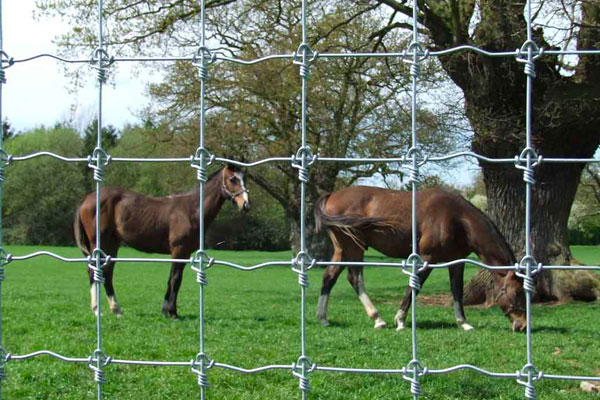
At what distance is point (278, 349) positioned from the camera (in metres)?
6.25

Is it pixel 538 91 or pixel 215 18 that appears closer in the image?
pixel 538 91

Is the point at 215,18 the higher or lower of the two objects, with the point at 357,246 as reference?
higher

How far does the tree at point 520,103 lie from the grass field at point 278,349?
1.88m

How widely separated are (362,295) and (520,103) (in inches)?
193

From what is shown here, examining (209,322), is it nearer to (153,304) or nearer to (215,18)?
(153,304)

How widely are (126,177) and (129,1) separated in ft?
91.8

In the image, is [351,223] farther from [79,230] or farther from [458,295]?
[79,230]

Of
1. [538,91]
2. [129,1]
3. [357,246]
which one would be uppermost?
[129,1]

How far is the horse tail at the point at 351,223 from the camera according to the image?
8117 mm

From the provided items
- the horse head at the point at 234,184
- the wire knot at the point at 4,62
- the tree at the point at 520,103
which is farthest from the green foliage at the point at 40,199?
the wire knot at the point at 4,62

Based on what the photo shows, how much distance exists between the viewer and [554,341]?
7.38m

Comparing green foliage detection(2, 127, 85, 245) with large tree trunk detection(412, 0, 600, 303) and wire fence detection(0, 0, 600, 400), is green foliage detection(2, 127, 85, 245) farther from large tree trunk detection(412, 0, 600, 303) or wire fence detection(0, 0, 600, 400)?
wire fence detection(0, 0, 600, 400)

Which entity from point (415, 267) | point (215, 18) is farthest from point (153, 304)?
point (215, 18)

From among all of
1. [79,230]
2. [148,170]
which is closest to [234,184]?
[79,230]
